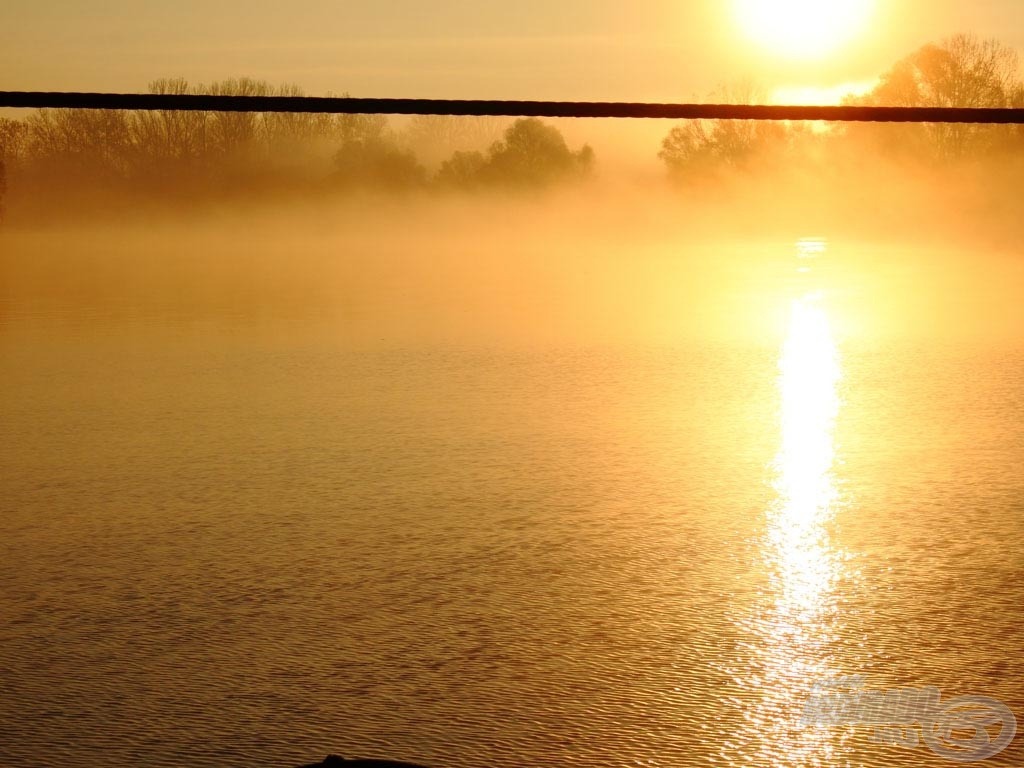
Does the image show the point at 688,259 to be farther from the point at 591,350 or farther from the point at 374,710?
the point at 374,710

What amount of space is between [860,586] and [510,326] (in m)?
4.44

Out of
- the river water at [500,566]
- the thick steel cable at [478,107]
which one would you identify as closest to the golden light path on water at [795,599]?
the river water at [500,566]

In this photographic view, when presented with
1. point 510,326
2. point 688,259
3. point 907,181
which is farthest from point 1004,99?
point 510,326

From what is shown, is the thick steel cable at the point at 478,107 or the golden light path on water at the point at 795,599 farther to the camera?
the golden light path on water at the point at 795,599

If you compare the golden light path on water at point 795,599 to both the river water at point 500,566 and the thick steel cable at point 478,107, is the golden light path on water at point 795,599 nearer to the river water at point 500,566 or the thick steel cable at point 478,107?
the river water at point 500,566

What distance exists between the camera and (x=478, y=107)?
1.22 metres

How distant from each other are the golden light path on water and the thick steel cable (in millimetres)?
674

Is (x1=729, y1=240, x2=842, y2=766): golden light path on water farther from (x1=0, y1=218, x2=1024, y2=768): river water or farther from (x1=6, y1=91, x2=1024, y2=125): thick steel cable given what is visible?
(x1=6, y1=91, x2=1024, y2=125): thick steel cable

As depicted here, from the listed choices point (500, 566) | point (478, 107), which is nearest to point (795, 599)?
point (500, 566)

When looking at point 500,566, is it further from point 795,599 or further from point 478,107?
point 478,107

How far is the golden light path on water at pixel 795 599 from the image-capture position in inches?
56.7

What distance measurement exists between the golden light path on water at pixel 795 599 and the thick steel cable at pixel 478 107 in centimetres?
67

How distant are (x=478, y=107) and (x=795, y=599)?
3.43 ft

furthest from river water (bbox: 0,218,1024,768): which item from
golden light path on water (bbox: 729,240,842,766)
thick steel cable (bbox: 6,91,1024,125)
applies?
thick steel cable (bbox: 6,91,1024,125)
